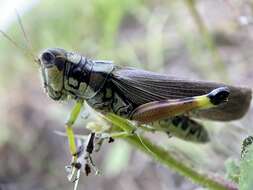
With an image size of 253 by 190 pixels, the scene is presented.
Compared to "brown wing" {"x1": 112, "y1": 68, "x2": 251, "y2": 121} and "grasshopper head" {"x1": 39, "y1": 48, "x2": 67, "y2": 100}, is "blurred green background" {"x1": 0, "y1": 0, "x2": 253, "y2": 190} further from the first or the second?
"grasshopper head" {"x1": 39, "y1": 48, "x2": 67, "y2": 100}

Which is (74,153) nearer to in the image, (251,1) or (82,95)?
(82,95)

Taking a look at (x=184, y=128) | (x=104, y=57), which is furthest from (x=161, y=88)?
(x=104, y=57)

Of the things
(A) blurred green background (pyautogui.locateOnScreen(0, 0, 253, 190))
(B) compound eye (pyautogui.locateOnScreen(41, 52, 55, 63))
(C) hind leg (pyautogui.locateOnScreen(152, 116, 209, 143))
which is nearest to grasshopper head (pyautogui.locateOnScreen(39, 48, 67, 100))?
(B) compound eye (pyautogui.locateOnScreen(41, 52, 55, 63))

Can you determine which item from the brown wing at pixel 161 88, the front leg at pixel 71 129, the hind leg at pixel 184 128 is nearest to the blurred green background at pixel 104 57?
the hind leg at pixel 184 128

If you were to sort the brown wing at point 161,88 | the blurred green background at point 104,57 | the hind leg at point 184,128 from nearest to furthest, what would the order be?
the brown wing at point 161,88 < the hind leg at point 184,128 < the blurred green background at point 104,57

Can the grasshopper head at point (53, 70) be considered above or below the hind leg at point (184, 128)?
below

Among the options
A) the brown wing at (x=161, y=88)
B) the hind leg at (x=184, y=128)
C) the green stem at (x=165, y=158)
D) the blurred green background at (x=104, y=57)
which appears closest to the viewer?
the green stem at (x=165, y=158)

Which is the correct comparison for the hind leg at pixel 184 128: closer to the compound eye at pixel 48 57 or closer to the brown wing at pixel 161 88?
the brown wing at pixel 161 88

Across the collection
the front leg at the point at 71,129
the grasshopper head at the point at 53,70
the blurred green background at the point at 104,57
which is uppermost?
the blurred green background at the point at 104,57
